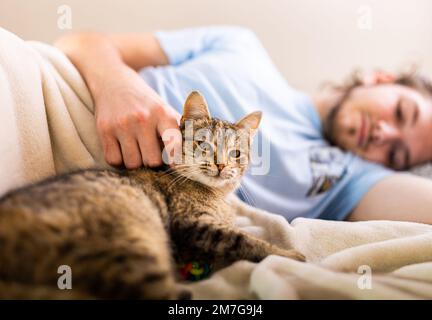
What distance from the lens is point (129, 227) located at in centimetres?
61

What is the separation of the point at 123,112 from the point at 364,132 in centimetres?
110

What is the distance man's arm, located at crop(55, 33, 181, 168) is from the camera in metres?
0.86

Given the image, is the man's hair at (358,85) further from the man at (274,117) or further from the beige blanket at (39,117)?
the beige blanket at (39,117)

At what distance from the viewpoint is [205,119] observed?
2.93 feet

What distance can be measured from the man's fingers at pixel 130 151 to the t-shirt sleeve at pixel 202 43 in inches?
28.4

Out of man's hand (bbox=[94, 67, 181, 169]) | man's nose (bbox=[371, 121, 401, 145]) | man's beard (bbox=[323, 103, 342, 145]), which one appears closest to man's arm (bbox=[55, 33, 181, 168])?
man's hand (bbox=[94, 67, 181, 169])

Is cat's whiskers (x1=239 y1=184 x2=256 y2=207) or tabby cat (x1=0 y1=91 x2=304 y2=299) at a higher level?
tabby cat (x1=0 y1=91 x2=304 y2=299)

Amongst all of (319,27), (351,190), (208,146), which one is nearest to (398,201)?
(351,190)

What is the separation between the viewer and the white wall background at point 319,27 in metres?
1.90

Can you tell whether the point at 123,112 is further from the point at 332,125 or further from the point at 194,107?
the point at 332,125

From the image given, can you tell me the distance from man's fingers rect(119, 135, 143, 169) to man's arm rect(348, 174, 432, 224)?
31.6 inches

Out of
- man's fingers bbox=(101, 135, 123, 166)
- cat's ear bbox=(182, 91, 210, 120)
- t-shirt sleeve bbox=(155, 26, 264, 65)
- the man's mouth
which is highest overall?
t-shirt sleeve bbox=(155, 26, 264, 65)

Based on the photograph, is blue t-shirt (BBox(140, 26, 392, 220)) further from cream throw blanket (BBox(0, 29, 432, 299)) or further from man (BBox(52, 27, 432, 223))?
cream throw blanket (BBox(0, 29, 432, 299))
